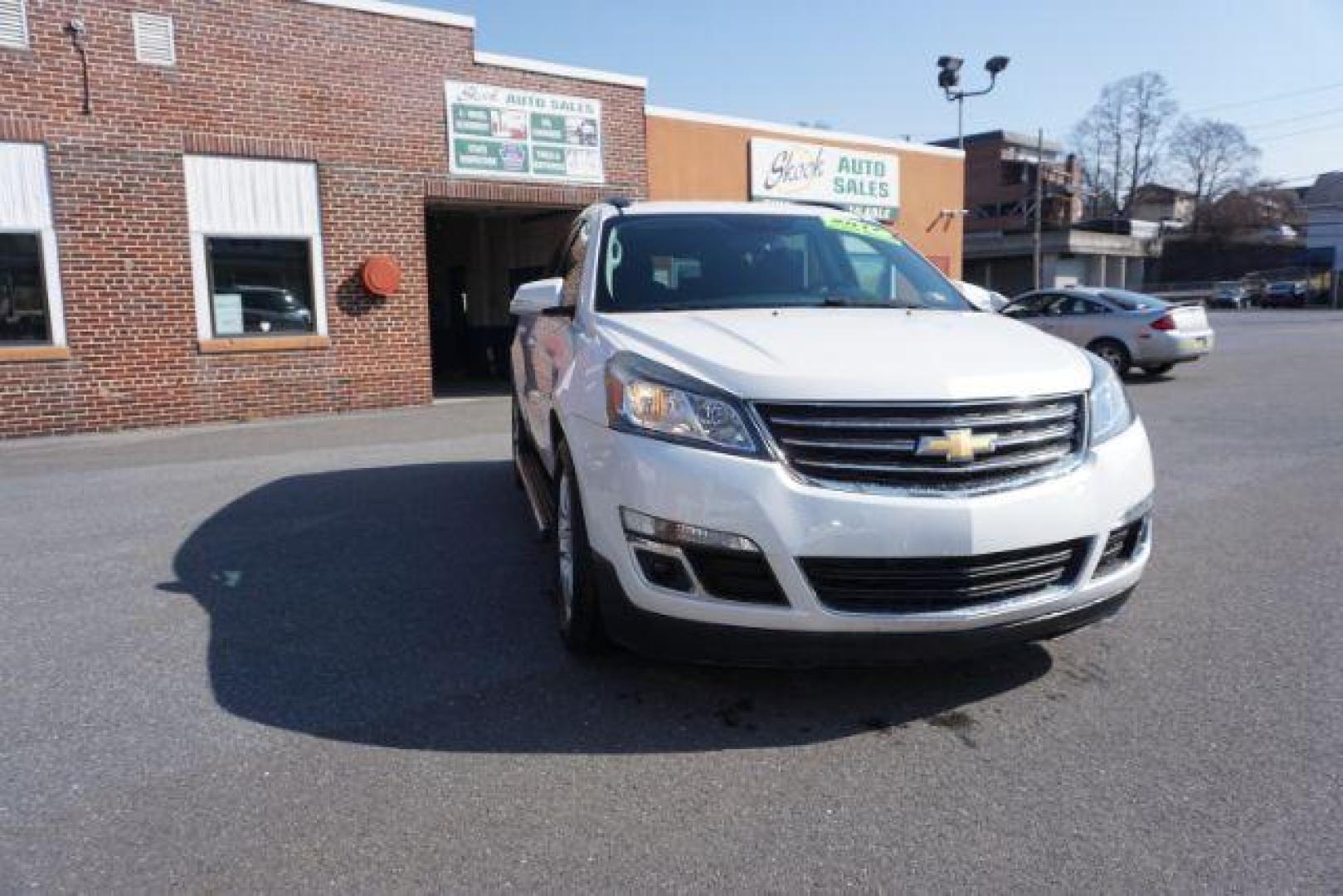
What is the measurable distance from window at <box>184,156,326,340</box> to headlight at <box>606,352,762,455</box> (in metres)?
10.1

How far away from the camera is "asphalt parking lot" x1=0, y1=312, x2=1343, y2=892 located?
2504 mm

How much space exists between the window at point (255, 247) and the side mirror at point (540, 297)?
27.1 ft

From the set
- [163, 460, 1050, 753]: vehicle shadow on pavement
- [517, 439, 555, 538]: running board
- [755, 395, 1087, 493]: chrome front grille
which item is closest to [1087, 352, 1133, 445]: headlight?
[755, 395, 1087, 493]: chrome front grille

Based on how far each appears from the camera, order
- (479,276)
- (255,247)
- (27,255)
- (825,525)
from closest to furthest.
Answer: (825,525)
(27,255)
(255,247)
(479,276)

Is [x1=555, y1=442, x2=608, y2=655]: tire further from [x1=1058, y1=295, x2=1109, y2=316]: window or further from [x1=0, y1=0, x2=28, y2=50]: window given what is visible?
[x1=1058, y1=295, x2=1109, y2=316]: window

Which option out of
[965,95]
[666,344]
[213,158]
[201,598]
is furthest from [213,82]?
[965,95]

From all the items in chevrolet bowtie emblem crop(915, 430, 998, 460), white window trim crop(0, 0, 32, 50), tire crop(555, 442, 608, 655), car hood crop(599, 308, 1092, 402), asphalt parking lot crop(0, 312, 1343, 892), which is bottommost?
asphalt parking lot crop(0, 312, 1343, 892)

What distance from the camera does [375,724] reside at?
3.29 meters

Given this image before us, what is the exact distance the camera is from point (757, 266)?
4.57 meters

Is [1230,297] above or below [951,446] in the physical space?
above

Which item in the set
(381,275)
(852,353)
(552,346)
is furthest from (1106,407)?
(381,275)

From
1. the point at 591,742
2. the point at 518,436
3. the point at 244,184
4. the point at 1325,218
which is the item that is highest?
the point at 1325,218

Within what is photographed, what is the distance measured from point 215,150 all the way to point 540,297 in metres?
8.79

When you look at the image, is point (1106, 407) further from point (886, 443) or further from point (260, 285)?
point (260, 285)
